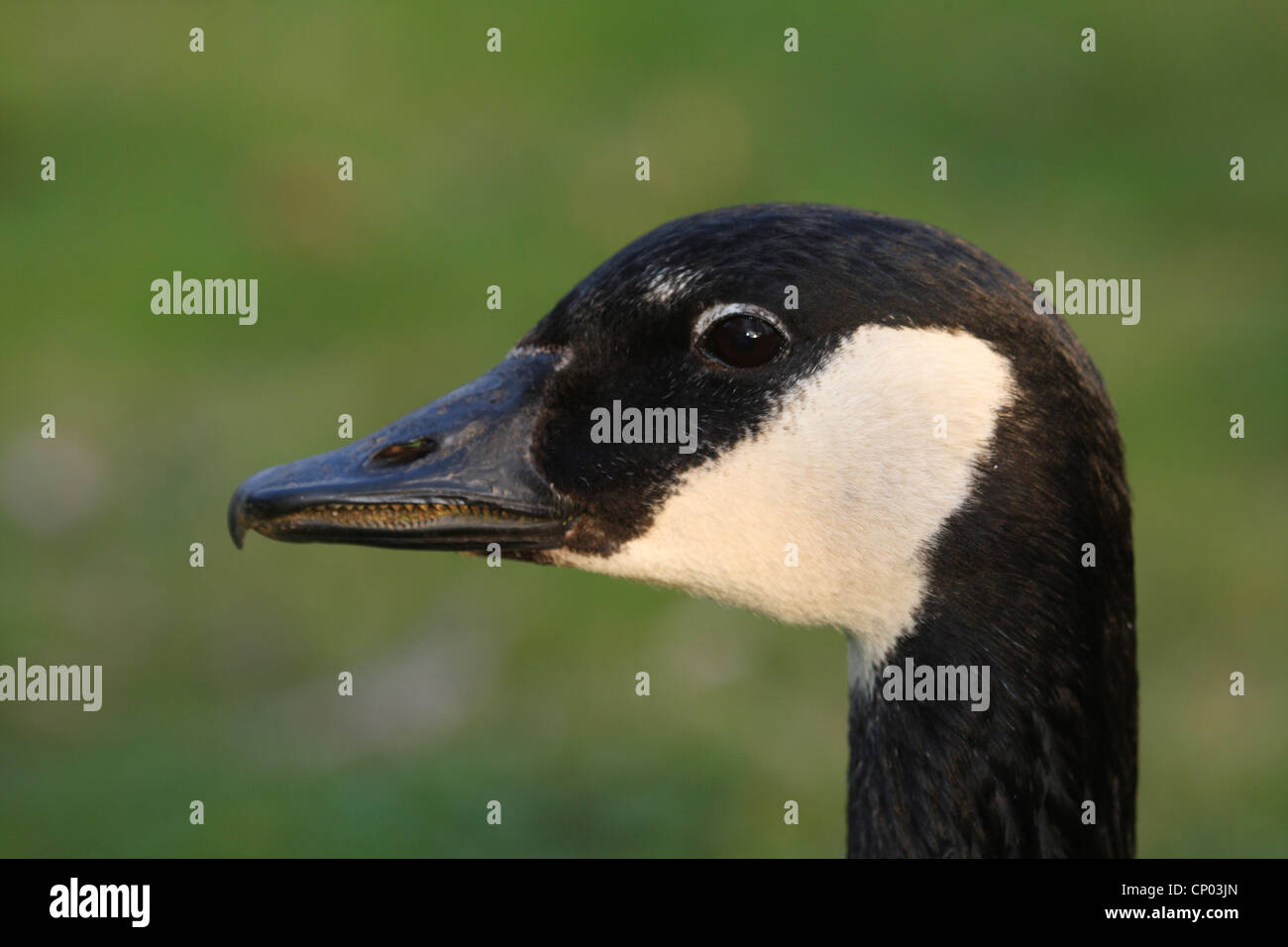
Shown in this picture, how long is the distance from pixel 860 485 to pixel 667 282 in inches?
22.1

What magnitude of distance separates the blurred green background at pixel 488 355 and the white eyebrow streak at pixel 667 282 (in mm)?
3020

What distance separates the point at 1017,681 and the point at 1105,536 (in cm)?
34

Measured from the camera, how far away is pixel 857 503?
2.88 m

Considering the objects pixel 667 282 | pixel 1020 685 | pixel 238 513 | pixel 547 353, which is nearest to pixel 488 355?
pixel 547 353

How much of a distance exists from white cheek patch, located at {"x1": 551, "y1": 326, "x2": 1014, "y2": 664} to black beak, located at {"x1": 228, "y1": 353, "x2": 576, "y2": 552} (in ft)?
0.75

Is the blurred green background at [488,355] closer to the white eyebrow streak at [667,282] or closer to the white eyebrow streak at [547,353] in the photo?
the white eyebrow streak at [547,353]

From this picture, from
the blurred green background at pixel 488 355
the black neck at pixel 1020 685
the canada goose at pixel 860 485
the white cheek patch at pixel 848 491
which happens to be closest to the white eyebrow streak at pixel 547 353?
the canada goose at pixel 860 485

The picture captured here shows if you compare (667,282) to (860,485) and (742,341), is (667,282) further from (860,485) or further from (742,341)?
(860,485)

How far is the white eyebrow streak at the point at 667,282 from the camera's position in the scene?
2949 mm

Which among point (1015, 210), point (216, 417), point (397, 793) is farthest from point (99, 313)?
point (1015, 210)

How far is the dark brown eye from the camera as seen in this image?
9.61ft

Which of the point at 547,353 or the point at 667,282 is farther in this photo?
the point at 547,353

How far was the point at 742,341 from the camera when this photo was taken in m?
2.95

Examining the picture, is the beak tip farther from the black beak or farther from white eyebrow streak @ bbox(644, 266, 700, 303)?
white eyebrow streak @ bbox(644, 266, 700, 303)
